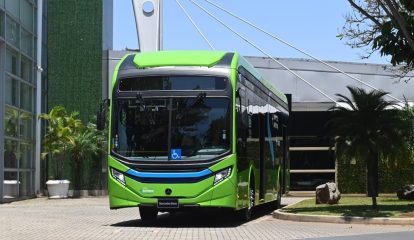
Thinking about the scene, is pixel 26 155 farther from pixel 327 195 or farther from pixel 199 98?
pixel 199 98

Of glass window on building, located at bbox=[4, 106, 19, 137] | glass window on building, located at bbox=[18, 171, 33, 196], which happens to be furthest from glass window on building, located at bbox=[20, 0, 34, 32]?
glass window on building, located at bbox=[18, 171, 33, 196]

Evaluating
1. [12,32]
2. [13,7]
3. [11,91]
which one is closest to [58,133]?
[11,91]

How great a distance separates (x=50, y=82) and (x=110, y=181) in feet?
80.9

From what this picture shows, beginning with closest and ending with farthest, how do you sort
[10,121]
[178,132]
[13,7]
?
1. [178,132]
2. [10,121]
3. [13,7]

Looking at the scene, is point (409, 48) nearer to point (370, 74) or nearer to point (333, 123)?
point (333, 123)

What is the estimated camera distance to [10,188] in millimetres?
29047

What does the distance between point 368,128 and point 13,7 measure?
16803 millimetres

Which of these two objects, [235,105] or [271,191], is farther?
[271,191]

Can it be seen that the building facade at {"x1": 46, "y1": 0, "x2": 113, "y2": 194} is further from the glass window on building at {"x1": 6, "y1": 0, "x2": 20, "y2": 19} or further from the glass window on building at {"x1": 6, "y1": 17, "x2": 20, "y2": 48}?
the glass window on building at {"x1": 6, "y1": 17, "x2": 20, "y2": 48}

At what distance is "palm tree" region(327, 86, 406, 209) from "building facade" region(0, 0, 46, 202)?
550 inches

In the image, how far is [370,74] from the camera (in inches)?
1937

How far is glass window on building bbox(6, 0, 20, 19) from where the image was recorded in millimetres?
28652

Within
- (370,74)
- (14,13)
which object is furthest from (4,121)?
(370,74)

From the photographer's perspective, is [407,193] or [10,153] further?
[10,153]
